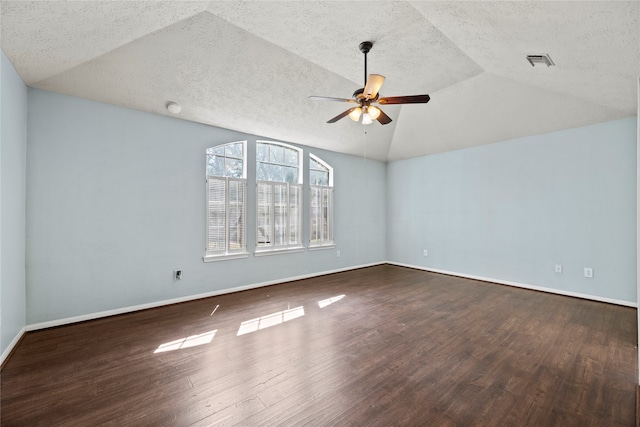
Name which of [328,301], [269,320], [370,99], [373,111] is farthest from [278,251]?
[370,99]

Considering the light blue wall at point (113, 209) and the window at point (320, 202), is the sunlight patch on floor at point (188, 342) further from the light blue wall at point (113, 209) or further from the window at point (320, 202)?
the window at point (320, 202)

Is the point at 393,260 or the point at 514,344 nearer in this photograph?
the point at 514,344

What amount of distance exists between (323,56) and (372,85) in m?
1.06

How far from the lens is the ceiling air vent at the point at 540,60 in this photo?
272 cm

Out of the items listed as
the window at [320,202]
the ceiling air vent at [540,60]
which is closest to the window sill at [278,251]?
the window at [320,202]

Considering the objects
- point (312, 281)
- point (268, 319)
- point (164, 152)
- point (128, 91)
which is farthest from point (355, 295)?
point (128, 91)

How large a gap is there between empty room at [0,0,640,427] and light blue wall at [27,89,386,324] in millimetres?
25

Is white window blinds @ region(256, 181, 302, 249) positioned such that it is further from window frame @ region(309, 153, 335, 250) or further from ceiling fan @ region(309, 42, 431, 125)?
ceiling fan @ region(309, 42, 431, 125)

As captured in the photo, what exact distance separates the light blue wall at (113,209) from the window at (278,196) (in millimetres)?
258

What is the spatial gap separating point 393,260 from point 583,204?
3.80 metres

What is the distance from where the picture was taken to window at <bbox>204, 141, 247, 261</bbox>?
4.39 meters

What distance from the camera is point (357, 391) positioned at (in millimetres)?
2062

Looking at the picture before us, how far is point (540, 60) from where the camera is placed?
9.13ft

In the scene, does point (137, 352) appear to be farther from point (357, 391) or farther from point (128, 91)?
point (128, 91)
